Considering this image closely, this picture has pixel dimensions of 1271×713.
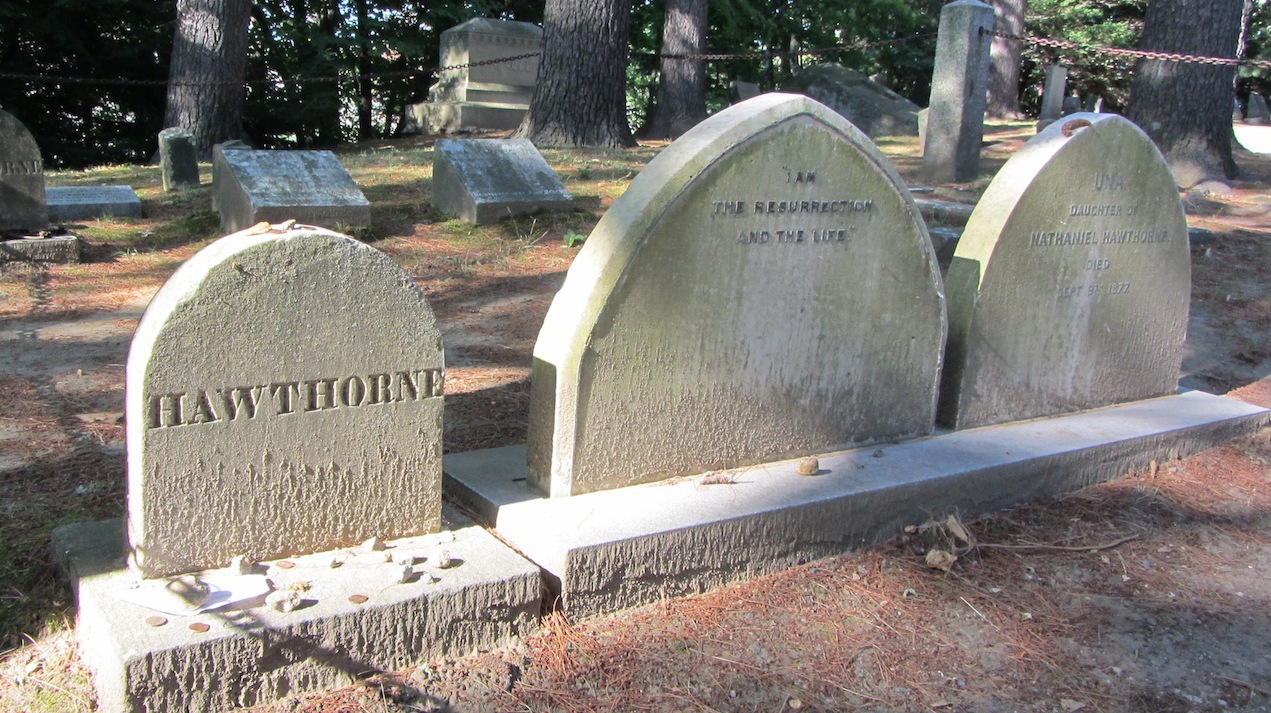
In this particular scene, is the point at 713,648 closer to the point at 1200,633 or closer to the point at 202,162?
the point at 1200,633

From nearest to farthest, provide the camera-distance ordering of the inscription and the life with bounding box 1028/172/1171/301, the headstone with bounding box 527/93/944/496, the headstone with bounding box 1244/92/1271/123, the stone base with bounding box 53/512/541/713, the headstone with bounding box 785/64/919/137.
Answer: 1. the stone base with bounding box 53/512/541/713
2. the headstone with bounding box 527/93/944/496
3. the inscription and the life with bounding box 1028/172/1171/301
4. the headstone with bounding box 785/64/919/137
5. the headstone with bounding box 1244/92/1271/123

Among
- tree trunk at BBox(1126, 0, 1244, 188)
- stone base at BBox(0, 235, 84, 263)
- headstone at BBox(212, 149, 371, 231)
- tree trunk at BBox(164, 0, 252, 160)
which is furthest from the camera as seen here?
tree trunk at BBox(164, 0, 252, 160)

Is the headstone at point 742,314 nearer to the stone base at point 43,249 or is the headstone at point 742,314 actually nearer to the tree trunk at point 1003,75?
the stone base at point 43,249

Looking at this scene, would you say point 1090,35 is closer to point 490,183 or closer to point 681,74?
point 681,74

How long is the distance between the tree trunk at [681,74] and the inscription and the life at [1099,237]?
1198 cm

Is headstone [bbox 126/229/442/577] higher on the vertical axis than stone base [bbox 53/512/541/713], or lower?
higher

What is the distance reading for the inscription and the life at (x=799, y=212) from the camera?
11.2ft

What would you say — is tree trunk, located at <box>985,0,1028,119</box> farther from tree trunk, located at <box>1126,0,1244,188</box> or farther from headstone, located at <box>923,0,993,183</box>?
headstone, located at <box>923,0,993,183</box>

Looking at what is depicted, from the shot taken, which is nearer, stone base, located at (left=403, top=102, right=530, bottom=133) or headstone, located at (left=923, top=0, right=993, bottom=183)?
headstone, located at (left=923, top=0, right=993, bottom=183)

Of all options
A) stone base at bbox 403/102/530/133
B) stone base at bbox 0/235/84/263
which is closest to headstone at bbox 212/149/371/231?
stone base at bbox 0/235/84/263

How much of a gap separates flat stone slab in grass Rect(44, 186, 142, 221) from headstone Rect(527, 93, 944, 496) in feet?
21.5

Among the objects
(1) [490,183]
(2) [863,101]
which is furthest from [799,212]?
(2) [863,101]

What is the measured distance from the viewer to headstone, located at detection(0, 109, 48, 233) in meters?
7.48

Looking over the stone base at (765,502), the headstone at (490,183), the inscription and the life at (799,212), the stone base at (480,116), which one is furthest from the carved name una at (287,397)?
the stone base at (480,116)
